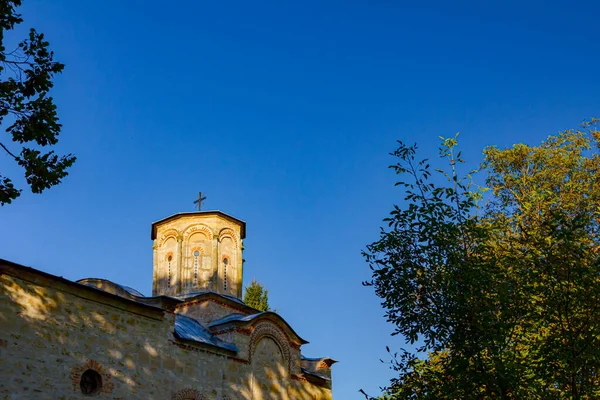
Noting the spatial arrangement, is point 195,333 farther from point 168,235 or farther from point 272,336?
point 168,235

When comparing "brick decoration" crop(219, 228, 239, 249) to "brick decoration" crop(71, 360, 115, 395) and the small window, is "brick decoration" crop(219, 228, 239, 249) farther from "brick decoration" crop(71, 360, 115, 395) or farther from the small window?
"brick decoration" crop(71, 360, 115, 395)

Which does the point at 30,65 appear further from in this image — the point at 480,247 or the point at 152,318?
the point at 480,247

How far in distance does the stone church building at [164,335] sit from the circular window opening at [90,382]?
0.05 ft

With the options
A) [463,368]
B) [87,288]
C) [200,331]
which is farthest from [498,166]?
[87,288]

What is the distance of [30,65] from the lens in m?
7.43

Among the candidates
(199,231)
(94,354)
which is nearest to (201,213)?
(199,231)

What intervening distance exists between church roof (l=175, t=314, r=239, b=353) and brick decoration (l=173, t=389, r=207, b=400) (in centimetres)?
94

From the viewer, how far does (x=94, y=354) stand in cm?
1016

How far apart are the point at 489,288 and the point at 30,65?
643 cm

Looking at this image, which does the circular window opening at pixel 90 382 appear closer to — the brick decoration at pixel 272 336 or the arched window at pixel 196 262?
the brick decoration at pixel 272 336

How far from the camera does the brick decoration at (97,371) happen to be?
382 inches

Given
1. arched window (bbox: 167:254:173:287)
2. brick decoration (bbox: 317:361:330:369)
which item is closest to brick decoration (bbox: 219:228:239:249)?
arched window (bbox: 167:254:173:287)

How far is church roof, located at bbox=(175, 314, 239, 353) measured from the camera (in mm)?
12170

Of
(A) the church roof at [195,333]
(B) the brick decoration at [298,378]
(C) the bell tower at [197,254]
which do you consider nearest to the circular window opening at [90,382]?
(A) the church roof at [195,333]
